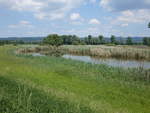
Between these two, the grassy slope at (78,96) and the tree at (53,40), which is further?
the tree at (53,40)

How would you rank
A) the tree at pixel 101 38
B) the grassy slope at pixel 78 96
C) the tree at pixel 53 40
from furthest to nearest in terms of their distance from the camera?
the tree at pixel 101 38 < the tree at pixel 53 40 < the grassy slope at pixel 78 96

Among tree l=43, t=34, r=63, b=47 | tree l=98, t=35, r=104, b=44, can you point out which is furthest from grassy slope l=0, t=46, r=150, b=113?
tree l=98, t=35, r=104, b=44

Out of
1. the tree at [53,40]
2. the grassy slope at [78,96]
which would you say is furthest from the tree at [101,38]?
the grassy slope at [78,96]

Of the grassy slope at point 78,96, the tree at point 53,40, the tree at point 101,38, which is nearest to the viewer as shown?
the grassy slope at point 78,96

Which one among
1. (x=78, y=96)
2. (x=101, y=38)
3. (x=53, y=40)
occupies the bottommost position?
(x=78, y=96)

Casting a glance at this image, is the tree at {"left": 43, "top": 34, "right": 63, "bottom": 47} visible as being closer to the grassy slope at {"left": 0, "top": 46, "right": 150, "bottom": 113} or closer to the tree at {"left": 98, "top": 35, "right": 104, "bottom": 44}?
the tree at {"left": 98, "top": 35, "right": 104, "bottom": 44}

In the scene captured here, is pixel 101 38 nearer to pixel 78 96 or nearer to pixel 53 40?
pixel 53 40

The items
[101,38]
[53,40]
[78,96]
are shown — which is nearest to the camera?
[78,96]

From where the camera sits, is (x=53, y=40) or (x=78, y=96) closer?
(x=78, y=96)

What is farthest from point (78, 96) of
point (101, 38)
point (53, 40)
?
point (101, 38)

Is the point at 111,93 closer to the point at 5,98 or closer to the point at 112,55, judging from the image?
the point at 5,98

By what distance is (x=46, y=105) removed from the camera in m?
6.89

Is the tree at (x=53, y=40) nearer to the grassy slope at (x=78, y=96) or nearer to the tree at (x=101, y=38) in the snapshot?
the tree at (x=101, y=38)

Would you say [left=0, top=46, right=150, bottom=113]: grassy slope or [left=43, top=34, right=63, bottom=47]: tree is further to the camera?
[left=43, top=34, right=63, bottom=47]: tree
